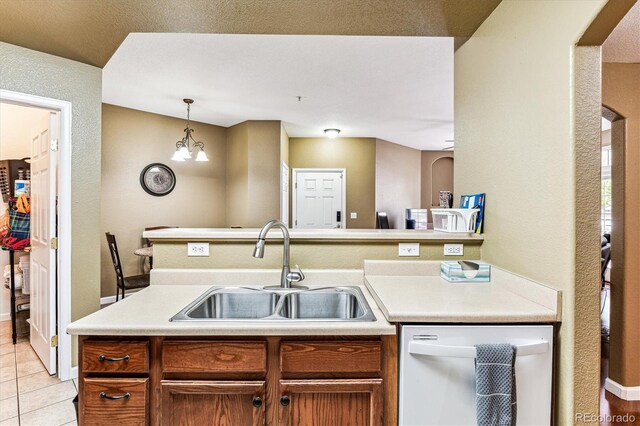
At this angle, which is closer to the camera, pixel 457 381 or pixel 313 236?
pixel 457 381

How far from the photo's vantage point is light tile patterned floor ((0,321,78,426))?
196 cm

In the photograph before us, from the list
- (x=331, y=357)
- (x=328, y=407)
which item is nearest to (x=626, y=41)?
(x=331, y=357)

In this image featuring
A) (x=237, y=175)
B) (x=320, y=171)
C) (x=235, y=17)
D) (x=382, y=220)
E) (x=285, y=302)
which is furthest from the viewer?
(x=320, y=171)

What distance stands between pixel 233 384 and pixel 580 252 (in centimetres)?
133

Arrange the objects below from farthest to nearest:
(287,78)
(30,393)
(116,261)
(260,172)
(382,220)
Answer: (382,220)
(260,172)
(116,261)
(287,78)
(30,393)

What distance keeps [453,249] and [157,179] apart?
420cm

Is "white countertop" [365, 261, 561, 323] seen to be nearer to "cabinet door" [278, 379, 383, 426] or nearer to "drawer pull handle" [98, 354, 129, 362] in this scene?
"cabinet door" [278, 379, 383, 426]

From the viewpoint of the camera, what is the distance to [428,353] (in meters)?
1.13

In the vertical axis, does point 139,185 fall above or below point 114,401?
above

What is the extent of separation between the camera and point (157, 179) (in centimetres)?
459

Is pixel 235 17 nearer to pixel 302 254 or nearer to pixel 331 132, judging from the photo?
pixel 302 254

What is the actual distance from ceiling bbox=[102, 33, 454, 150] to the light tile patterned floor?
2.66 meters

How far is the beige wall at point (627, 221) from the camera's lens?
2223mm

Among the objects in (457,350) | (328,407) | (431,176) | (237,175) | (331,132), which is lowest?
(328,407)
